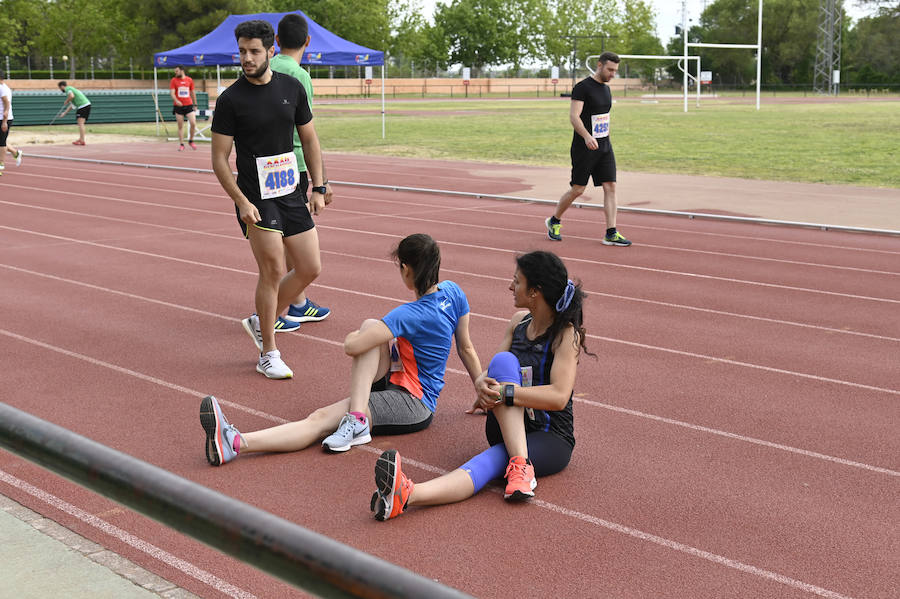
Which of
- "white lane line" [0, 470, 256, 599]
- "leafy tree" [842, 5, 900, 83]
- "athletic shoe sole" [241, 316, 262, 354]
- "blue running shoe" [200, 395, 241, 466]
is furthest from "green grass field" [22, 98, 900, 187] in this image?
"leafy tree" [842, 5, 900, 83]

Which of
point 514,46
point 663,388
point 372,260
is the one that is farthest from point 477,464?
point 514,46

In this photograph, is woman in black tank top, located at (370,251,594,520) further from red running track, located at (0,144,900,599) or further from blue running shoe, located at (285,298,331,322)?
blue running shoe, located at (285,298,331,322)

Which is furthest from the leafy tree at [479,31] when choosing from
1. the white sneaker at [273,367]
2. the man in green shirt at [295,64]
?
the white sneaker at [273,367]

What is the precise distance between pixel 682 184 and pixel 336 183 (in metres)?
→ 5.94

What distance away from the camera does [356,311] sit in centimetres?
827

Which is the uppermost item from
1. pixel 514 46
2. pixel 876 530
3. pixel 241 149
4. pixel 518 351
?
pixel 514 46

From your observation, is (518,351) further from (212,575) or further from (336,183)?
(336,183)

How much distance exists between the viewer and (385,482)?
3.99m

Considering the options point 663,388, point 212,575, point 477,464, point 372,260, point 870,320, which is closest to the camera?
point 212,575

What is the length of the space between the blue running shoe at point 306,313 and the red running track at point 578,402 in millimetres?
88

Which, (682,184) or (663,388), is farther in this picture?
(682,184)

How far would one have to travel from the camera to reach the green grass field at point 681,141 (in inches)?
813

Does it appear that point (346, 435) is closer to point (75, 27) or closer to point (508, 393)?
point (508, 393)

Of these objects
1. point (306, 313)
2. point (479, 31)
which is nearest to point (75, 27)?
point (479, 31)
